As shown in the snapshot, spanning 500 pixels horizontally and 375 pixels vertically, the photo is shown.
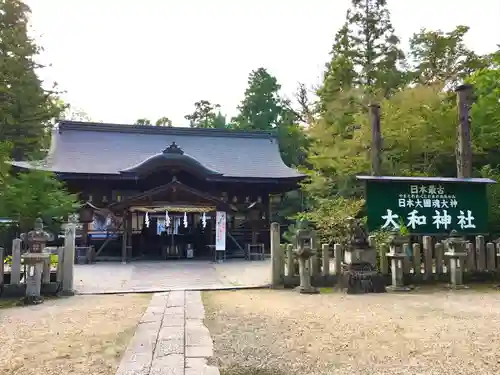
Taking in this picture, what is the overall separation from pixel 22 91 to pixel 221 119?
779 inches

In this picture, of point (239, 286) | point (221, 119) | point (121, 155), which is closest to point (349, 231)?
point (239, 286)

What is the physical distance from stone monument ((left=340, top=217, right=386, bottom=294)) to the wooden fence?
12.0 inches

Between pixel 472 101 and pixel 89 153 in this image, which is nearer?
pixel 472 101

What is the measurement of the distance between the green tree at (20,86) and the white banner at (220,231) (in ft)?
43.8

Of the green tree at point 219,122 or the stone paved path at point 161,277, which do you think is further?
the green tree at point 219,122

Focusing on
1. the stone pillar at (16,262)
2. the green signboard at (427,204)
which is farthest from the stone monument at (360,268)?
the stone pillar at (16,262)

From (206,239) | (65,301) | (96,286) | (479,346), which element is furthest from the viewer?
(206,239)

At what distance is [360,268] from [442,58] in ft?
58.8

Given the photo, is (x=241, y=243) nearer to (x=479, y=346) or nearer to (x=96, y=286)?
(x=96, y=286)

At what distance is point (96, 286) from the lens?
28.9 ft

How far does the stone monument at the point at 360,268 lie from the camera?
7660 mm

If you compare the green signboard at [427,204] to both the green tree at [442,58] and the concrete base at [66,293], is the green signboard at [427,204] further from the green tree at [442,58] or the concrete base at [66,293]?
the green tree at [442,58]

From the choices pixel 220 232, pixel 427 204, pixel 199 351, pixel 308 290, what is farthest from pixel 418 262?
pixel 220 232

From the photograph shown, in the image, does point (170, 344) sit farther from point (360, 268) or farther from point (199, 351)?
point (360, 268)
